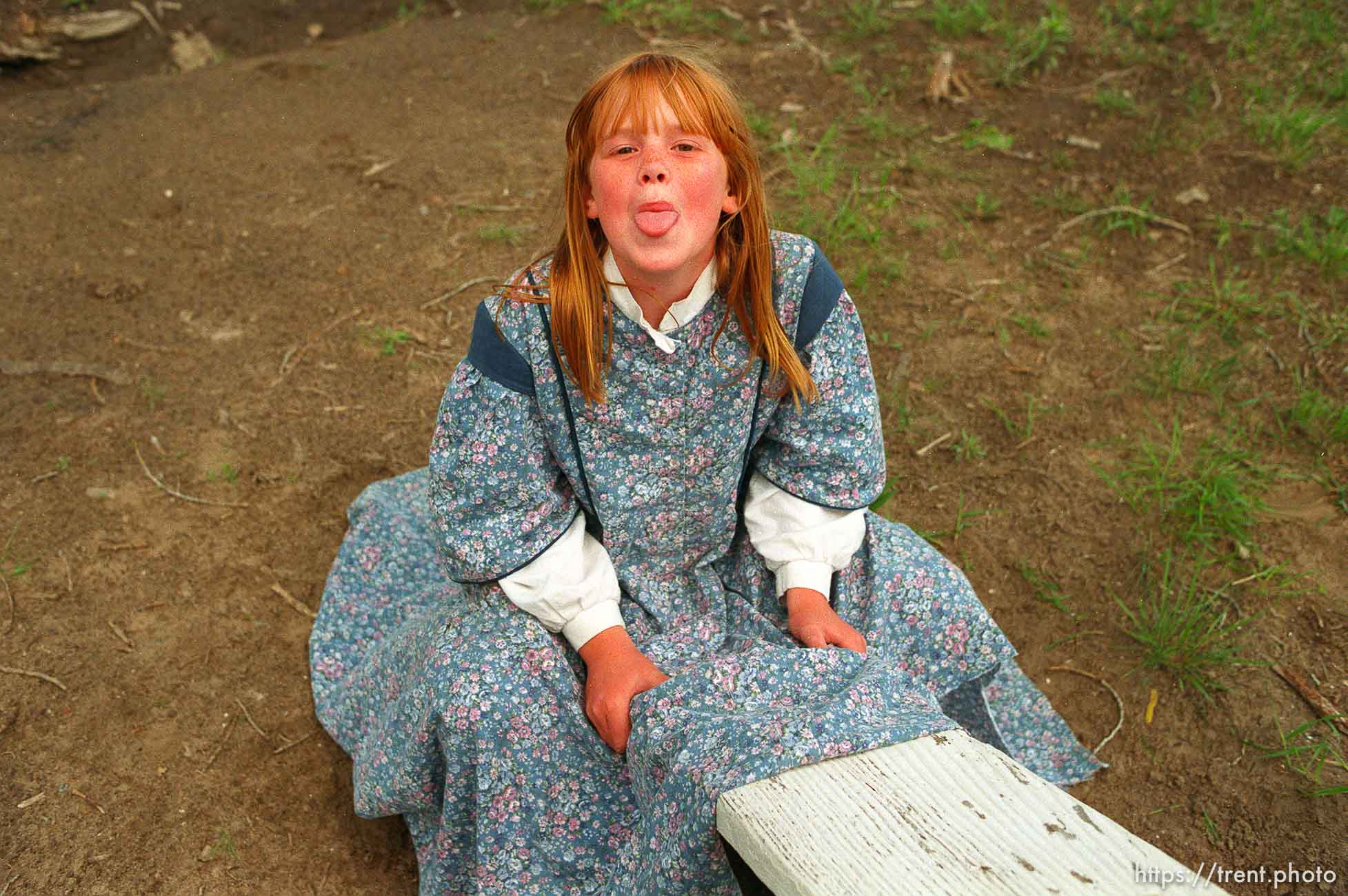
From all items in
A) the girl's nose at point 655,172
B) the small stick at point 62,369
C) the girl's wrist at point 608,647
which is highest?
the girl's nose at point 655,172

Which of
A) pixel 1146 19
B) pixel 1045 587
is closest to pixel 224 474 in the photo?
pixel 1045 587

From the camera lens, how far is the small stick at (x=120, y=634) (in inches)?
92.4

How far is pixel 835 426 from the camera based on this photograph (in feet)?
6.20

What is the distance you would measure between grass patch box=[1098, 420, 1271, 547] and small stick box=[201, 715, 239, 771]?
210 cm

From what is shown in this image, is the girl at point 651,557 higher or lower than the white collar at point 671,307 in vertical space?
lower

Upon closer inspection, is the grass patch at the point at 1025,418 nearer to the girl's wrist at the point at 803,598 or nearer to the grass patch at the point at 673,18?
the girl's wrist at the point at 803,598

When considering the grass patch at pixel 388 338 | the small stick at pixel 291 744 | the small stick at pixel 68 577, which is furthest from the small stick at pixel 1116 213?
the small stick at pixel 68 577

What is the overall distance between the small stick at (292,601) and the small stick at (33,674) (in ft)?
1.50

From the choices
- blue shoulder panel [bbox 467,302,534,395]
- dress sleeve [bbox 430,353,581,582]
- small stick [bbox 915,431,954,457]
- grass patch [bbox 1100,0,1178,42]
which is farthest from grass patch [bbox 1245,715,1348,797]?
grass patch [bbox 1100,0,1178,42]

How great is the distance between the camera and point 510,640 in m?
1.74

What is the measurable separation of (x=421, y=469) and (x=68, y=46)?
3.07 meters

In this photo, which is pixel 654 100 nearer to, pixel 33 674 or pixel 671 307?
pixel 671 307

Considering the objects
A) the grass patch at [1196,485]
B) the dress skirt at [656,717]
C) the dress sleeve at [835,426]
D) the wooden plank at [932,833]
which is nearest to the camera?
the wooden plank at [932,833]

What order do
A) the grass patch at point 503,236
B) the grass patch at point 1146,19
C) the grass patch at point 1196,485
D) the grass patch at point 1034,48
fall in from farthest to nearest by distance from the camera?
1. the grass patch at point 1146,19
2. the grass patch at point 1034,48
3. the grass patch at point 503,236
4. the grass patch at point 1196,485
